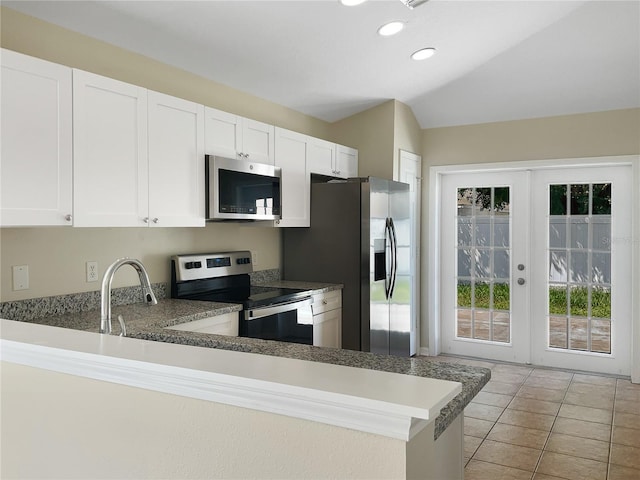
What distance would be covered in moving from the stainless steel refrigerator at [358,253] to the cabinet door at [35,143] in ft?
7.07

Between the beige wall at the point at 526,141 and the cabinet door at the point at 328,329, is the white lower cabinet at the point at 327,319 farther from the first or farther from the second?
the beige wall at the point at 526,141

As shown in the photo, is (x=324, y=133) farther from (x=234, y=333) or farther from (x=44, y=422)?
(x=44, y=422)

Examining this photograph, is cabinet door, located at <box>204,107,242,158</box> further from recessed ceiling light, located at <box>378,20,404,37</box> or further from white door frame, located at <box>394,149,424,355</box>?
white door frame, located at <box>394,149,424,355</box>

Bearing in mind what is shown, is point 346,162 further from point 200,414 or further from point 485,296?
point 200,414

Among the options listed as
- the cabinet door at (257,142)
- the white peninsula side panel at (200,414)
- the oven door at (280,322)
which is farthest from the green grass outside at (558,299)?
the white peninsula side panel at (200,414)

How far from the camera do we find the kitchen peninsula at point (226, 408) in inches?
40.8

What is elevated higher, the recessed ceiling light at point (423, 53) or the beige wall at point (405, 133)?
the recessed ceiling light at point (423, 53)

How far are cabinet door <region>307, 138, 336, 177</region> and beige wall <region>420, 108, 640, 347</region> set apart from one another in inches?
50.8

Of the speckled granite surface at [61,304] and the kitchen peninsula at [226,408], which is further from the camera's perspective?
the speckled granite surface at [61,304]

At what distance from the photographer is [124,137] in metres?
2.80

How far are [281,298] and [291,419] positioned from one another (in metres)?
2.48

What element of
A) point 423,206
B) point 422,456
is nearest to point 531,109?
point 423,206

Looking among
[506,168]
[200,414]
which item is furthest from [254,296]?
[506,168]

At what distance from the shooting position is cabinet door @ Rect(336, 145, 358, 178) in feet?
15.6
